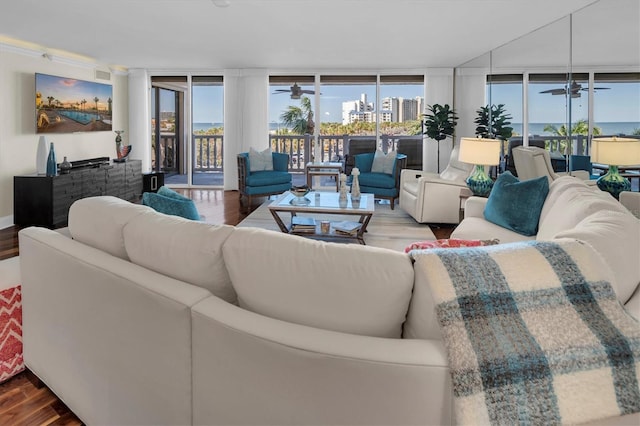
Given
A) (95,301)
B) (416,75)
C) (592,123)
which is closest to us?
(95,301)

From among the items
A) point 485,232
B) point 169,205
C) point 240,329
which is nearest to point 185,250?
point 240,329

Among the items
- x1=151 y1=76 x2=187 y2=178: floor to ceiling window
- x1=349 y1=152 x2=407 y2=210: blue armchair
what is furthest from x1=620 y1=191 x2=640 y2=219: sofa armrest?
x1=151 y1=76 x2=187 y2=178: floor to ceiling window

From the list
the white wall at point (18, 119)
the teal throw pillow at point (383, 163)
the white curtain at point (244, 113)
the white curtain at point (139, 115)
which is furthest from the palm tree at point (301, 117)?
the white wall at point (18, 119)

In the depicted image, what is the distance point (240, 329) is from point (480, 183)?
12.3ft

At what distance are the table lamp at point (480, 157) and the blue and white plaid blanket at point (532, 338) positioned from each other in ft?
10.5

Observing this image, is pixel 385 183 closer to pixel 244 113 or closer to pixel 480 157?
pixel 480 157

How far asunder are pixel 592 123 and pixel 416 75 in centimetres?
438

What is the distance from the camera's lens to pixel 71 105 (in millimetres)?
6598

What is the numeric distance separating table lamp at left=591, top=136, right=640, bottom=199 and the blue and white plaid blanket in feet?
9.15

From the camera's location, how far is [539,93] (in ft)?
17.9

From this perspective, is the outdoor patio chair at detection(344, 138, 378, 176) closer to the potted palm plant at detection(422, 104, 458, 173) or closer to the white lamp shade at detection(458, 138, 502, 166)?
the potted palm plant at detection(422, 104, 458, 173)

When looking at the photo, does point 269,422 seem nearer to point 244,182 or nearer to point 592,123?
point 592,123

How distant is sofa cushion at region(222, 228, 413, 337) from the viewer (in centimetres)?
115

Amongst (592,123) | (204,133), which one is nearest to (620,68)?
(592,123)
